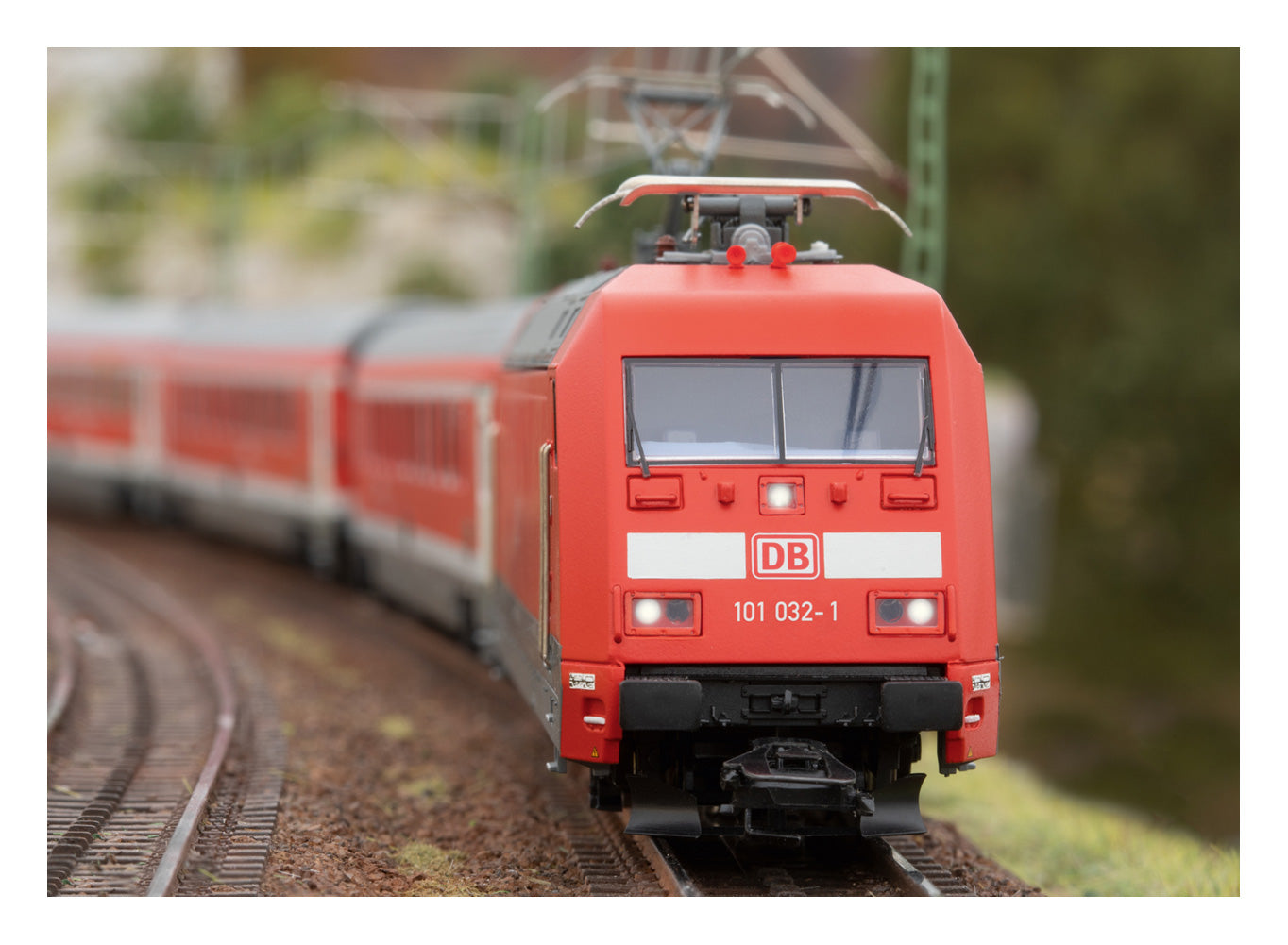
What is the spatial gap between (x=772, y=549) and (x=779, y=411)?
0.76 metres

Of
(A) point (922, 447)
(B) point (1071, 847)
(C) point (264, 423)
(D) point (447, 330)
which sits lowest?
(B) point (1071, 847)

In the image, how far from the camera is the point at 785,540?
9.30 meters

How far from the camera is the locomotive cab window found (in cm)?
941

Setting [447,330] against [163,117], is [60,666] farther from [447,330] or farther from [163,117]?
[163,117]

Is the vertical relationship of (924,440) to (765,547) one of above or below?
above

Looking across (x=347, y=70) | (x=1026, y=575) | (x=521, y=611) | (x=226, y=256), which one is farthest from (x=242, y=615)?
(x=347, y=70)

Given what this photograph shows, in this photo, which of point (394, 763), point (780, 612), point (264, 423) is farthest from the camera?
point (264, 423)

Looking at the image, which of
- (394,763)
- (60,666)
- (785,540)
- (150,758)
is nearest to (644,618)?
(785,540)

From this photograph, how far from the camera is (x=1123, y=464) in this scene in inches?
1558

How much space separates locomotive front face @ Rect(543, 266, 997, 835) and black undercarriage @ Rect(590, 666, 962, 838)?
0.01 meters

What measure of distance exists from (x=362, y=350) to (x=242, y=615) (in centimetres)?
364

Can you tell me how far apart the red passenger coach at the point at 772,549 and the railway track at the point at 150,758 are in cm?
246

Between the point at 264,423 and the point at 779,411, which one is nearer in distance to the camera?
the point at 779,411

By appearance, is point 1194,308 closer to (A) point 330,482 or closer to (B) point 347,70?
(A) point 330,482
